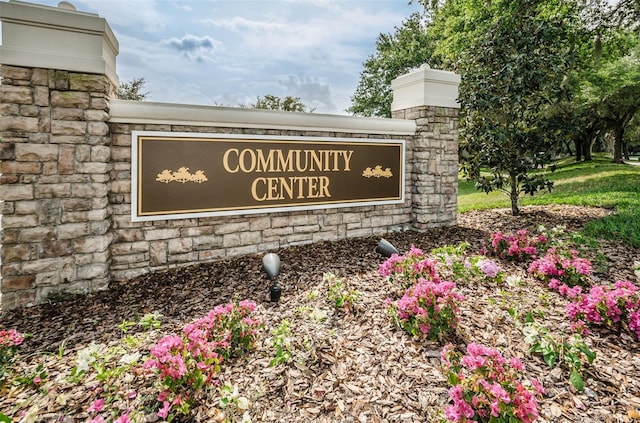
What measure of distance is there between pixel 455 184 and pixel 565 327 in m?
3.44

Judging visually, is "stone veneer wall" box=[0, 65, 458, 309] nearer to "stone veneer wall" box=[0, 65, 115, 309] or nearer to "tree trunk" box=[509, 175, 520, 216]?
"stone veneer wall" box=[0, 65, 115, 309]

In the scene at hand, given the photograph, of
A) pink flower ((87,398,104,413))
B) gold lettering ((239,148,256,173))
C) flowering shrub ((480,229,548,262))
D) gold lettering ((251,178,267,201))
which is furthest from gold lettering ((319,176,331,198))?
pink flower ((87,398,104,413))

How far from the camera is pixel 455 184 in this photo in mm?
6070

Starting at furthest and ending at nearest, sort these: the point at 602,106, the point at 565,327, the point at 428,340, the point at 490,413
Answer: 1. the point at 602,106
2. the point at 565,327
3. the point at 428,340
4. the point at 490,413

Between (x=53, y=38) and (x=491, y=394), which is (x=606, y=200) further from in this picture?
(x=53, y=38)

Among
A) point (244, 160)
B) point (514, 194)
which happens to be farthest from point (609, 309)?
point (514, 194)

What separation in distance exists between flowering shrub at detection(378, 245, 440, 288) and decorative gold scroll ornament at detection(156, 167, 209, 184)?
7.69 ft

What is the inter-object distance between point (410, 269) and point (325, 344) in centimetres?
129

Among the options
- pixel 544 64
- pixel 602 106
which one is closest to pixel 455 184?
pixel 544 64

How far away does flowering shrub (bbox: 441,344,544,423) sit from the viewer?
1.90 metres

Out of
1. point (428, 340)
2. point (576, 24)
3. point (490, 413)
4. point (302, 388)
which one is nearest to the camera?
point (490, 413)

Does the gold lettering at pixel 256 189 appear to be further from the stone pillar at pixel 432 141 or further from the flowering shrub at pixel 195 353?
the stone pillar at pixel 432 141

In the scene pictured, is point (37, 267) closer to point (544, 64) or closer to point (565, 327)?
point (565, 327)

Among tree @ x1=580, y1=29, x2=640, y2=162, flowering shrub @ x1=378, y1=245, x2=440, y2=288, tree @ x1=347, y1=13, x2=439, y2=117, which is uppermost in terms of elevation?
tree @ x1=347, y1=13, x2=439, y2=117
